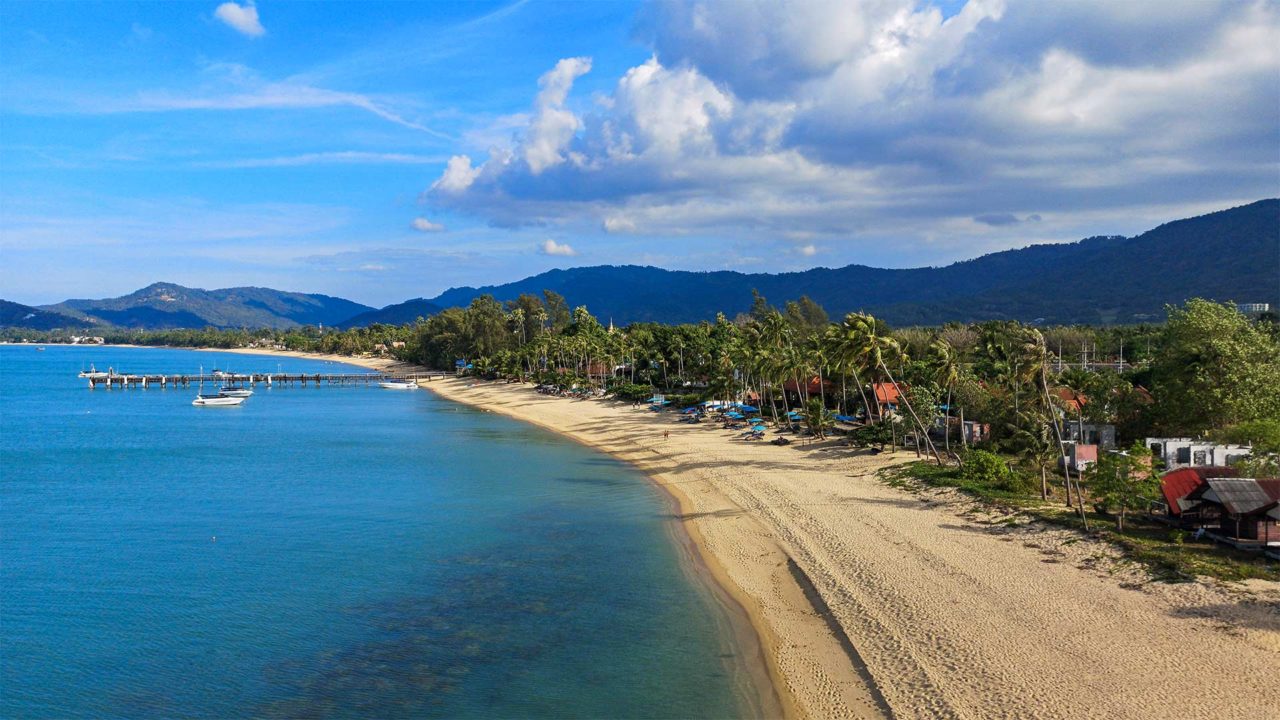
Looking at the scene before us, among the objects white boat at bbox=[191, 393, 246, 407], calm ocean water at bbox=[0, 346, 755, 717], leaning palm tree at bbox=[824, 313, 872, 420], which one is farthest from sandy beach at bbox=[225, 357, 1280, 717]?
white boat at bbox=[191, 393, 246, 407]

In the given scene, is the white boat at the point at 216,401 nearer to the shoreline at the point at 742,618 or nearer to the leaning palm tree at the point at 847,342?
the shoreline at the point at 742,618

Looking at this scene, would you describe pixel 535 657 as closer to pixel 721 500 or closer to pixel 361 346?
pixel 721 500

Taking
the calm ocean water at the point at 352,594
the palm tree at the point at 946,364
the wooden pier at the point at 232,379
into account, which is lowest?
the calm ocean water at the point at 352,594

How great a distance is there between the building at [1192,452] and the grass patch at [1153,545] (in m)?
5.30

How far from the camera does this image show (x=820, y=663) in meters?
17.8

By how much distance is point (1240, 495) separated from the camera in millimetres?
22812

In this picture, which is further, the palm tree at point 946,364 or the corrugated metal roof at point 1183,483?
the palm tree at point 946,364

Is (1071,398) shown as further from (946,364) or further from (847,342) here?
(847,342)

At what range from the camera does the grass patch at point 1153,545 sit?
20.6 metres

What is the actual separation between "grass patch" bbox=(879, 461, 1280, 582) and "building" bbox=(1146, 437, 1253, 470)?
5.30 meters

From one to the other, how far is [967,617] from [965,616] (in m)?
0.08

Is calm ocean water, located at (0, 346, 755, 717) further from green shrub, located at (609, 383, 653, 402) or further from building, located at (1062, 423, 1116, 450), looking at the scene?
green shrub, located at (609, 383, 653, 402)

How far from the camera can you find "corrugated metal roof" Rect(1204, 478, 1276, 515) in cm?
2225

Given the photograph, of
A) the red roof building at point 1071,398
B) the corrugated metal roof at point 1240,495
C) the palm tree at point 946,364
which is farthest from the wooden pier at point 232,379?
the corrugated metal roof at point 1240,495
